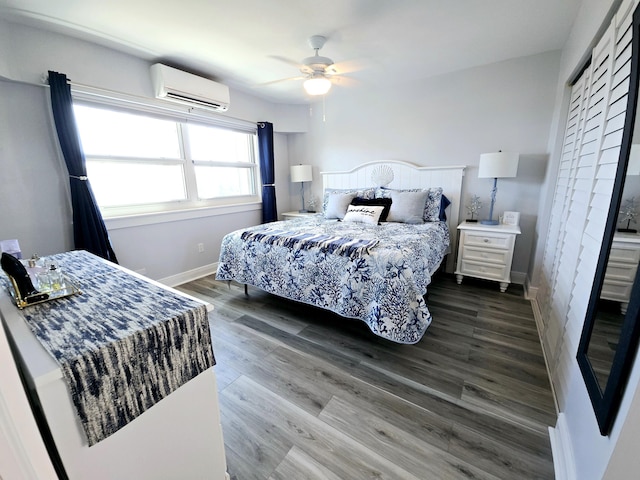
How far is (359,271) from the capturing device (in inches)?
74.4

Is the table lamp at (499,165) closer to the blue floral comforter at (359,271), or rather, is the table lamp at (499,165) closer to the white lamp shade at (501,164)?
the white lamp shade at (501,164)

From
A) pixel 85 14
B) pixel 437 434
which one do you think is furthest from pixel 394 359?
pixel 85 14

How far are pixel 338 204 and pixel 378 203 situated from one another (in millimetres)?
502

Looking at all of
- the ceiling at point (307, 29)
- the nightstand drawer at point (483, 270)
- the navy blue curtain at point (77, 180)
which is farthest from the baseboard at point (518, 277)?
the navy blue curtain at point (77, 180)

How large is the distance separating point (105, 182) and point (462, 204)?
3.97 m

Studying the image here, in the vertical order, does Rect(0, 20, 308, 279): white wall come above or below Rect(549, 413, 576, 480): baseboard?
above

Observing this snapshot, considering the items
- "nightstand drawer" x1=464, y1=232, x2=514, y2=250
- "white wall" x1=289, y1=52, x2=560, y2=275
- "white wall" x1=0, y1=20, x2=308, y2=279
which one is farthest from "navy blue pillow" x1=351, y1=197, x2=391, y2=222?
"white wall" x1=0, y1=20, x2=308, y2=279

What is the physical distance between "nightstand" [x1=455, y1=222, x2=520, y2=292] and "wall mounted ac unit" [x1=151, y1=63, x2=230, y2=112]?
3157 mm

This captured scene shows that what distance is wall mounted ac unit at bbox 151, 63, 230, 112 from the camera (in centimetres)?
264

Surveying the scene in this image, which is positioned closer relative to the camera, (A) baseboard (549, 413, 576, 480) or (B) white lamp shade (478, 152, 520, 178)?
(A) baseboard (549, 413, 576, 480)

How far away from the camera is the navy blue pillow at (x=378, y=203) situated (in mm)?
3097

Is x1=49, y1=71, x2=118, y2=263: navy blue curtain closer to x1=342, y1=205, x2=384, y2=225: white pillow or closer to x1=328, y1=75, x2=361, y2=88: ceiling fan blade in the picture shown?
x1=342, y1=205, x2=384, y2=225: white pillow

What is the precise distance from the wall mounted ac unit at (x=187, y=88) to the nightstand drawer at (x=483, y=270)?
3.40 m

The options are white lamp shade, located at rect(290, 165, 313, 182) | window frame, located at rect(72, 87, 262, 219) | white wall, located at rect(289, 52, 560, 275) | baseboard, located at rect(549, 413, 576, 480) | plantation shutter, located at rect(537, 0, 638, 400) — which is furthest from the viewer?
white lamp shade, located at rect(290, 165, 313, 182)
